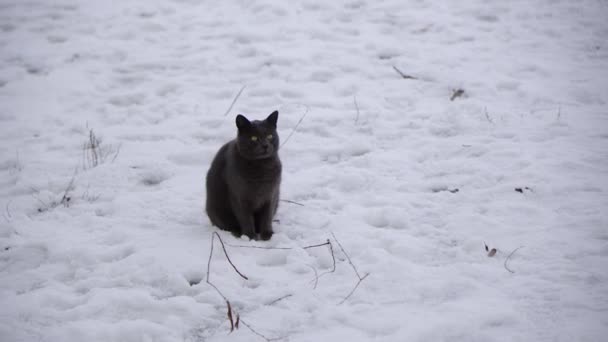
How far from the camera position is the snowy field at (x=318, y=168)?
2451mm

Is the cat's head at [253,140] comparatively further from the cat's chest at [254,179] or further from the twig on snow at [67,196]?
the twig on snow at [67,196]

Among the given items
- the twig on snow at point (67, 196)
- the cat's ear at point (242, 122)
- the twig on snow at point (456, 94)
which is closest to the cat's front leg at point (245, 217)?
the cat's ear at point (242, 122)

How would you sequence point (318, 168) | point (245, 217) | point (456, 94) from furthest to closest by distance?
point (456, 94)
point (318, 168)
point (245, 217)

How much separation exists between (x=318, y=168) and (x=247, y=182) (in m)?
1.05

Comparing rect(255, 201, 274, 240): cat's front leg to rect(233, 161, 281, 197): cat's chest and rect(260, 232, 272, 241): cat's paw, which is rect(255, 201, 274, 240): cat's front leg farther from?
rect(233, 161, 281, 197): cat's chest

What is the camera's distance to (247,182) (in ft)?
10.2

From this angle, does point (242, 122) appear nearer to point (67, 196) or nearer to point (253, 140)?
point (253, 140)

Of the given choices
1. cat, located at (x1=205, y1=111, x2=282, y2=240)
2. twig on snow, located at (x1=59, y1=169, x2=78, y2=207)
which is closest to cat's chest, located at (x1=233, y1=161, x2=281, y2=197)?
cat, located at (x1=205, y1=111, x2=282, y2=240)

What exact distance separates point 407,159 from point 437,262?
4.57 feet

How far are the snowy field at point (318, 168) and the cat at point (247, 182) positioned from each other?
0.19 m

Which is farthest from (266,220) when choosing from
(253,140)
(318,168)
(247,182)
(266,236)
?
(318,168)

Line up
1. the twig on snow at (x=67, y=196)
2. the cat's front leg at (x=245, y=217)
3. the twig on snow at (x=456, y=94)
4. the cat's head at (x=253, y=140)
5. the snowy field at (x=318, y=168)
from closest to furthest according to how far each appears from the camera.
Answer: the snowy field at (x=318, y=168) < the cat's head at (x=253, y=140) < the cat's front leg at (x=245, y=217) < the twig on snow at (x=67, y=196) < the twig on snow at (x=456, y=94)

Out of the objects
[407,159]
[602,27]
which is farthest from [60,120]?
[602,27]

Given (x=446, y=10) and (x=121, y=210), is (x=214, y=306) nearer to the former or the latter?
(x=121, y=210)
